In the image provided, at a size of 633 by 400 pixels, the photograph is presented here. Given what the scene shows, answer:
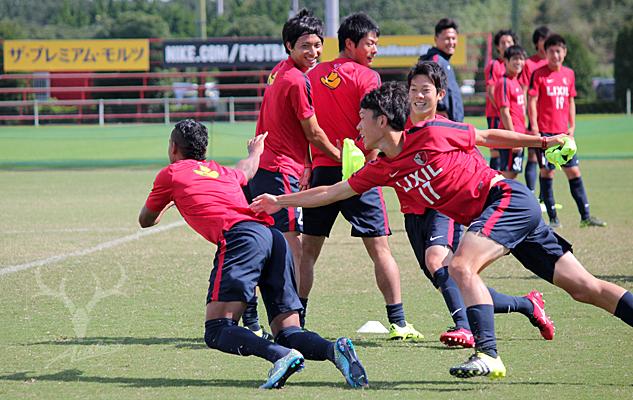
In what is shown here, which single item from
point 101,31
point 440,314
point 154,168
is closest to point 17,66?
point 101,31

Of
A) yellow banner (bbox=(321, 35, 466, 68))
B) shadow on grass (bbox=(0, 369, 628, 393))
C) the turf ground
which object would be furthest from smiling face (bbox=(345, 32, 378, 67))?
yellow banner (bbox=(321, 35, 466, 68))

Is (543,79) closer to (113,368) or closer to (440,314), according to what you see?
(440,314)

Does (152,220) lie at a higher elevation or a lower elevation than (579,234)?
higher

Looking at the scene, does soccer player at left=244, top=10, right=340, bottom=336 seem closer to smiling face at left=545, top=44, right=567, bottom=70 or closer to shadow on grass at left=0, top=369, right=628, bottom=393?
shadow on grass at left=0, top=369, right=628, bottom=393

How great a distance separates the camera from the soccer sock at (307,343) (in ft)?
19.2

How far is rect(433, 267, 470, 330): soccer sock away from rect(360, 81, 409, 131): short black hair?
1259 mm

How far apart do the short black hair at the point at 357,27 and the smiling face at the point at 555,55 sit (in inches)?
265

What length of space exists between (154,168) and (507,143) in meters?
20.0

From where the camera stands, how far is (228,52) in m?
42.9

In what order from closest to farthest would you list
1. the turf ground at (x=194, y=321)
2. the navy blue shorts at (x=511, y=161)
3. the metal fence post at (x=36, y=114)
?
1. the turf ground at (x=194, y=321)
2. the navy blue shorts at (x=511, y=161)
3. the metal fence post at (x=36, y=114)

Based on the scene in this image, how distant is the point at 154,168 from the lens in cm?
2564

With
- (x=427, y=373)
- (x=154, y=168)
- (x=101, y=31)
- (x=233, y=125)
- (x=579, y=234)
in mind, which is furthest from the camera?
(x=101, y=31)

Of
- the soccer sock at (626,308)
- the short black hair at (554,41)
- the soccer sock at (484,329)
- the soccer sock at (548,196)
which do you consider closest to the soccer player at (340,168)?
the soccer sock at (484,329)

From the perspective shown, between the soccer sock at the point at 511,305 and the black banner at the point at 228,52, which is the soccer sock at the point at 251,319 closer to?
the soccer sock at the point at 511,305
